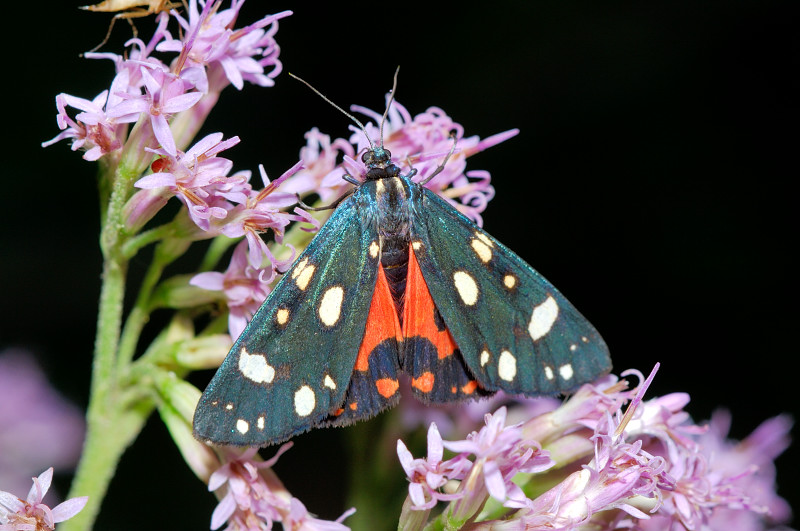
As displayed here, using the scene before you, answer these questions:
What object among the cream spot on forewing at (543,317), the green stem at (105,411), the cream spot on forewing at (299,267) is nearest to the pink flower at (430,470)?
the cream spot on forewing at (543,317)

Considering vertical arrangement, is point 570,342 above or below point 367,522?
above

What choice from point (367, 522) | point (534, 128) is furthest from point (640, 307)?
point (367, 522)

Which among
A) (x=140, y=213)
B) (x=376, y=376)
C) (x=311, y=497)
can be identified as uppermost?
(x=140, y=213)

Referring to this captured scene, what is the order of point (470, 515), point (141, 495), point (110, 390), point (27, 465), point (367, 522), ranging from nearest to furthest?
point (470, 515) < point (110, 390) < point (367, 522) < point (27, 465) < point (141, 495)

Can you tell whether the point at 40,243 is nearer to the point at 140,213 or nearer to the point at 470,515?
the point at 140,213

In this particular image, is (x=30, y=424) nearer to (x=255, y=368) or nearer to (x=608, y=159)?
(x=255, y=368)

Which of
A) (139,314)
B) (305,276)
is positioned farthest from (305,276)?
(139,314)

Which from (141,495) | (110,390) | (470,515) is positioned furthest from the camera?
(141,495)
